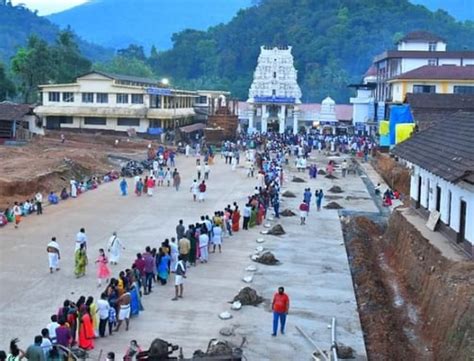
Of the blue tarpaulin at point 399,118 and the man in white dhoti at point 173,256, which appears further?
the blue tarpaulin at point 399,118

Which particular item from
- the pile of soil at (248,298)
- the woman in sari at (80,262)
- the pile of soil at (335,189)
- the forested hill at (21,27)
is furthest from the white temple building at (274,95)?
the forested hill at (21,27)

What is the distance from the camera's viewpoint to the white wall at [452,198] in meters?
20.0

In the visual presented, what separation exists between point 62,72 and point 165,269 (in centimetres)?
6449

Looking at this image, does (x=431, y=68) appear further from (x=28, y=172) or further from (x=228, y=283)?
(x=228, y=283)

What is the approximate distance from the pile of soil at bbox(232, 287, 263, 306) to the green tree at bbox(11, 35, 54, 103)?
60445mm

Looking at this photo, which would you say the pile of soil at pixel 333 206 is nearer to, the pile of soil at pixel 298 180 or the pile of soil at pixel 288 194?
the pile of soil at pixel 288 194

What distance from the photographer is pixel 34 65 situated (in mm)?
73688

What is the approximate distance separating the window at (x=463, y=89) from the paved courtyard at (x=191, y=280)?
89.6 ft

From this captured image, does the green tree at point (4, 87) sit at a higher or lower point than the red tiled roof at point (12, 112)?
higher

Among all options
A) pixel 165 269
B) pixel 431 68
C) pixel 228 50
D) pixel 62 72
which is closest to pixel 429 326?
pixel 165 269

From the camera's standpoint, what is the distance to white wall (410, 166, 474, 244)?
19953 millimetres

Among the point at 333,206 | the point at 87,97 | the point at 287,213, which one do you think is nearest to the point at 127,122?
the point at 87,97

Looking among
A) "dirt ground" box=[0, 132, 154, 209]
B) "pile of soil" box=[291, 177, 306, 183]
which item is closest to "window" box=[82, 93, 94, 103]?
"dirt ground" box=[0, 132, 154, 209]

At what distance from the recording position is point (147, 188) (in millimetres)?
36469
